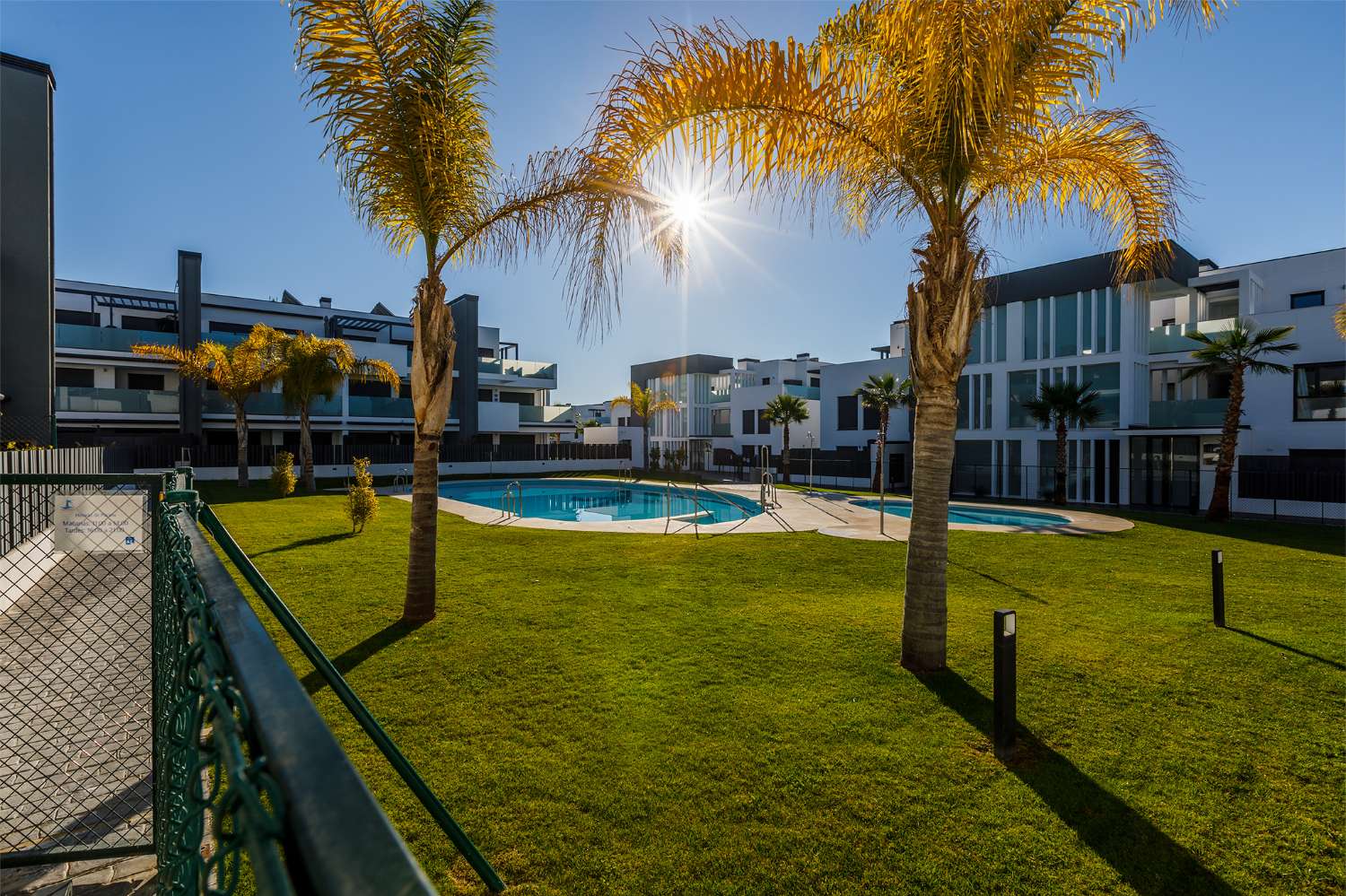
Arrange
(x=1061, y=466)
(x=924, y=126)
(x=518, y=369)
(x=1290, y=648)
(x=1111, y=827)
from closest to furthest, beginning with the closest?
(x=1111, y=827)
(x=924, y=126)
(x=1290, y=648)
(x=1061, y=466)
(x=518, y=369)

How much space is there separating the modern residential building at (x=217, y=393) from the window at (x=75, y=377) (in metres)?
0.04

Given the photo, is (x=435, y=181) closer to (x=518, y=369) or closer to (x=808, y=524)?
(x=808, y=524)

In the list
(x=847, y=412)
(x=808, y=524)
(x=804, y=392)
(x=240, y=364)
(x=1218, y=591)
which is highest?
(x=804, y=392)

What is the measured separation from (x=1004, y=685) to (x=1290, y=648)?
5106mm

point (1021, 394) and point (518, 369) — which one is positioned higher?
point (518, 369)

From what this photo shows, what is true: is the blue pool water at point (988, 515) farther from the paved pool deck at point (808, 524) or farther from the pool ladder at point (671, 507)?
the pool ladder at point (671, 507)

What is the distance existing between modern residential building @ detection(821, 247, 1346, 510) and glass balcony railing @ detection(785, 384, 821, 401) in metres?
13.4

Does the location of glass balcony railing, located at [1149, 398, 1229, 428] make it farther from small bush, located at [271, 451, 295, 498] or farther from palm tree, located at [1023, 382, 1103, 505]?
small bush, located at [271, 451, 295, 498]

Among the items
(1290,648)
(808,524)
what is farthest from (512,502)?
(1290,648)

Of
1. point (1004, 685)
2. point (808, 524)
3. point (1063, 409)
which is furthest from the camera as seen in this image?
point (1063, 409)

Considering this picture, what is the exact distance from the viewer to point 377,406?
3434 centimetres

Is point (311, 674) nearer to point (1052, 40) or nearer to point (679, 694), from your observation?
point (679, 694)

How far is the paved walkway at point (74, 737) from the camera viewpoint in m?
3.81

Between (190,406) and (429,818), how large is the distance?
3358 centimetres
